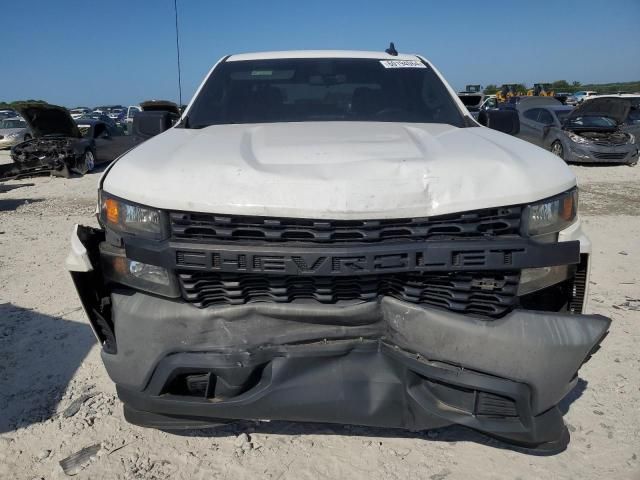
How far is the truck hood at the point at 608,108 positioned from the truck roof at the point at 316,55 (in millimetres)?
13075

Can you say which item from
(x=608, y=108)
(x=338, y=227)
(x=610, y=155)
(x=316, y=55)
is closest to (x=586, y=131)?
(x=610, y=155)

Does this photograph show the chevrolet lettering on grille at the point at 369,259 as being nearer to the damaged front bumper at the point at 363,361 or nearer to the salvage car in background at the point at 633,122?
the damaged front bumper at the point at 363,361

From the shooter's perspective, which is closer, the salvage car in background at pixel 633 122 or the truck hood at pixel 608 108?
the salvage car in background at pixel 633 122

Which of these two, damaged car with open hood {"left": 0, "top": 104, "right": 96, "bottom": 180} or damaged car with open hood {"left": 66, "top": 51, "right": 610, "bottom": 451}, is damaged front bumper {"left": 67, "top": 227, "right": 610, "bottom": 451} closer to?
damaged car with open hood {"left": 66, "top": 51, "right": 610, "bottom": 451}

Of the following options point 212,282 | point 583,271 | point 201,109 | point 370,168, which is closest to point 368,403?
point 212,282

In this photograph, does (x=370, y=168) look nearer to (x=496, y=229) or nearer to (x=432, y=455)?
(x=496, y=229)

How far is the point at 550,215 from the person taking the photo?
2178 mm

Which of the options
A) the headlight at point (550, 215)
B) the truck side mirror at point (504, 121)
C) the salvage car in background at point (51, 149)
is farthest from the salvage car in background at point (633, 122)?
the headlight at point (550, 215)

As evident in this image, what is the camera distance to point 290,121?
3322 mm

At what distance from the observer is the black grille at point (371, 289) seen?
2.09m

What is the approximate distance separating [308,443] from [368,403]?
686mm

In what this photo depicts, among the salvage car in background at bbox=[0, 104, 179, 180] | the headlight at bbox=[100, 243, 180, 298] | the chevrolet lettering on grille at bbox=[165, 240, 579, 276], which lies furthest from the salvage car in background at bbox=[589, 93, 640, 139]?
the headlight at bbox=[100, 243, 180, 298]

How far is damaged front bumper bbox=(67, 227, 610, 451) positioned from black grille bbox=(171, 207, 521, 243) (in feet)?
0.92

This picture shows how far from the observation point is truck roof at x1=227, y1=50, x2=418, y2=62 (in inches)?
156
